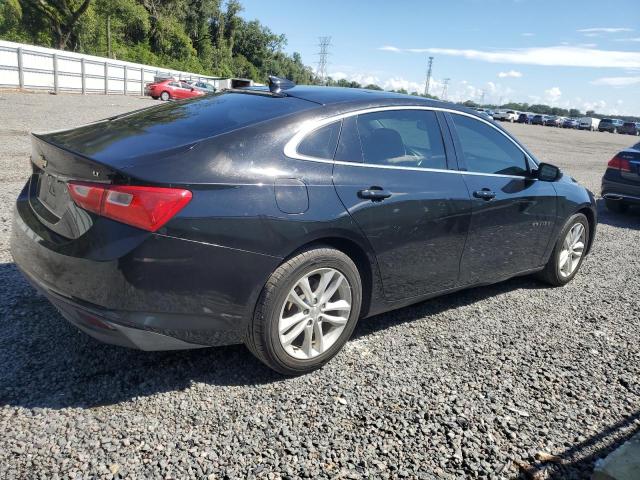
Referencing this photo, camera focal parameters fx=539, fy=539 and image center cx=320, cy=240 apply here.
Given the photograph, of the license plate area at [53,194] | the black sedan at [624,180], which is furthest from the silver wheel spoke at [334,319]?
the black sedan at [624,180]

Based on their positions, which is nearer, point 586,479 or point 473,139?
point 586,479

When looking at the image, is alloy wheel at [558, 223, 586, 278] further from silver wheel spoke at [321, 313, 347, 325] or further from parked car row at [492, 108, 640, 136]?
parked car row at [492, 108, 640, 136]

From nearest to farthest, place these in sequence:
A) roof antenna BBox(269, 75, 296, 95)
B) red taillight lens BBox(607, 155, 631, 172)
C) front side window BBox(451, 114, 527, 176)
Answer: roof antenna BBox(269, 75, 296, 95)
front side window BBox(451, 114, 527, 176)
red taillight lens BBox(607, 155, 631, 172)

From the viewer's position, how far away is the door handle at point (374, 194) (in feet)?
10.9

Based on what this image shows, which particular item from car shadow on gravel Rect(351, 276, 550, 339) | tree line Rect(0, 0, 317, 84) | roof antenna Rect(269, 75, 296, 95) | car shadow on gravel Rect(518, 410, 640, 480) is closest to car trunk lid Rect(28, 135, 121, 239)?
roof antenna Rect(269, 75, 296, 95)

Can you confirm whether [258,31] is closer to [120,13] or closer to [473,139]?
[120,13]

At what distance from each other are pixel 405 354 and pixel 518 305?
1.65m

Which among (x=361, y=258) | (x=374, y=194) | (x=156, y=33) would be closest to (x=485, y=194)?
(x=374, y=194)

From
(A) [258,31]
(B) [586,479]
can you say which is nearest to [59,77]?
(B) [586,479]

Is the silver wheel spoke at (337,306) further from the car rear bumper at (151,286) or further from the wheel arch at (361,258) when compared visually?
→ the car rear bumper at (151,286)

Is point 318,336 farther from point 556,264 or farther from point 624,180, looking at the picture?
point 624,180

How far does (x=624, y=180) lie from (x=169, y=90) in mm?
31992

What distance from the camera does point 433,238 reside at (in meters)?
3.76

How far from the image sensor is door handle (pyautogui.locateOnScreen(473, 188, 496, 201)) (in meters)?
4.09
